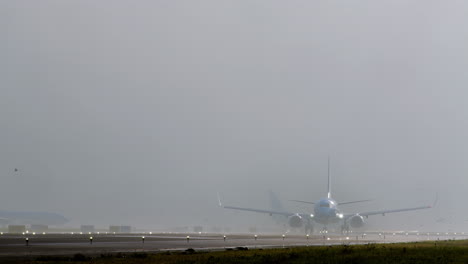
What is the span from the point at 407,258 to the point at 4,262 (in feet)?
91.4

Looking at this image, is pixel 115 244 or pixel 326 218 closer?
pixel 115 244

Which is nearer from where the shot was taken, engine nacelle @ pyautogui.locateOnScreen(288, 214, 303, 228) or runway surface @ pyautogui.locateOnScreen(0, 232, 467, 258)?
runway surface @ pyautogui.locateOnScreen(0, 232, 467, 258)

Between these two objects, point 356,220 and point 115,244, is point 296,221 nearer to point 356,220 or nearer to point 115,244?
point 356,220

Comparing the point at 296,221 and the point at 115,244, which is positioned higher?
the point at 115,244

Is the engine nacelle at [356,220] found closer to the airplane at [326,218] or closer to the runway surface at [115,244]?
the airplane at [326,218]

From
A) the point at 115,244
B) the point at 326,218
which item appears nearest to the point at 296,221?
the point at 326,218

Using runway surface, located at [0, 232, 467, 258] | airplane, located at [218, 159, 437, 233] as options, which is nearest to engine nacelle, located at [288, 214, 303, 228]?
airplane, located at [218, 159, 437, 233]

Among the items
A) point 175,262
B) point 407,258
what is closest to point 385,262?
point 407,258

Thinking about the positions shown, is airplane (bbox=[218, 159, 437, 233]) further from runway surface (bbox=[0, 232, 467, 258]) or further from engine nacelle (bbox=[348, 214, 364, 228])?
runway surface (bbox=[0, 232, 467, 258])

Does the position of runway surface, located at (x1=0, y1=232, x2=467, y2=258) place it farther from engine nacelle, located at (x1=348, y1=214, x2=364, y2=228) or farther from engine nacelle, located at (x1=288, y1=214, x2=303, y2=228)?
engine nacelle, located at (x1=288, y1=214, x2=303, y2=228)

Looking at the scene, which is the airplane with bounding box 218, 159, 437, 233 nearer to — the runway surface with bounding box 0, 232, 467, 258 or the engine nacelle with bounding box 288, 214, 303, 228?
the engine nacelle with bounding box 288, 214, 303, 228

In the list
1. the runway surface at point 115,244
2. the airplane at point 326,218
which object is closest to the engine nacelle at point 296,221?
the airplane at point 326,218

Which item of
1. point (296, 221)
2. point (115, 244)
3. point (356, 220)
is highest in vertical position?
point (115, 244)

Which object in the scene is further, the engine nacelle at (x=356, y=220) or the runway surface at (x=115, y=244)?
the engine nacelle at (x=356, y=220)
